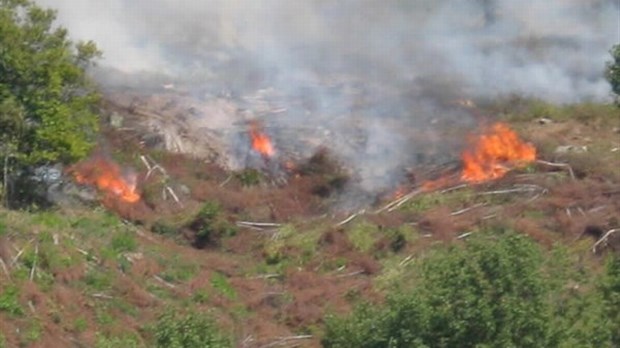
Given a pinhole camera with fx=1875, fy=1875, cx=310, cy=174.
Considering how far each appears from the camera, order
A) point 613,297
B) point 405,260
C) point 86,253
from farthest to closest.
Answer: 1. point 405,260
2. point 86,253
3. point 613,297

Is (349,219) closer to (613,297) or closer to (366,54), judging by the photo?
(366,54)

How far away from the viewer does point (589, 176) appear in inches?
2111

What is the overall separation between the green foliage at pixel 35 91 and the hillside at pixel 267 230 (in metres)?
1.68

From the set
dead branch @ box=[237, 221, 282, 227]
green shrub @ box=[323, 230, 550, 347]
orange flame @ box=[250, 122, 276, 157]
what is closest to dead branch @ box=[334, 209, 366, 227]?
dead branch @ box=[237, 221, 282, 227]

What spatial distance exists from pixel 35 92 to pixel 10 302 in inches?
321

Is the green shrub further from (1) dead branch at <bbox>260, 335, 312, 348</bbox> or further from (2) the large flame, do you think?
(2) the large flame

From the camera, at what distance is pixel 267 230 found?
51594 mm

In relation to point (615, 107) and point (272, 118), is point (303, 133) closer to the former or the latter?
point (272, 118)

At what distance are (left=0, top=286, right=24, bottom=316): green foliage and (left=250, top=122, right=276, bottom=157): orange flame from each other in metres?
16.6

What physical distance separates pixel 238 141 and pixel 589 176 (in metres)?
10.5

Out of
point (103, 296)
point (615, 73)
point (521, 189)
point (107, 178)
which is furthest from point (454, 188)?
point (103, 296)

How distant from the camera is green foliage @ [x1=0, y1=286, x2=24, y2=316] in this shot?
39.6 meters

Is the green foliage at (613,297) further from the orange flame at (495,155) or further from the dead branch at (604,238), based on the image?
the orange flame at (495,155)

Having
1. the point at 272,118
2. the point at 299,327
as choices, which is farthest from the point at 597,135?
the point at 299,327
